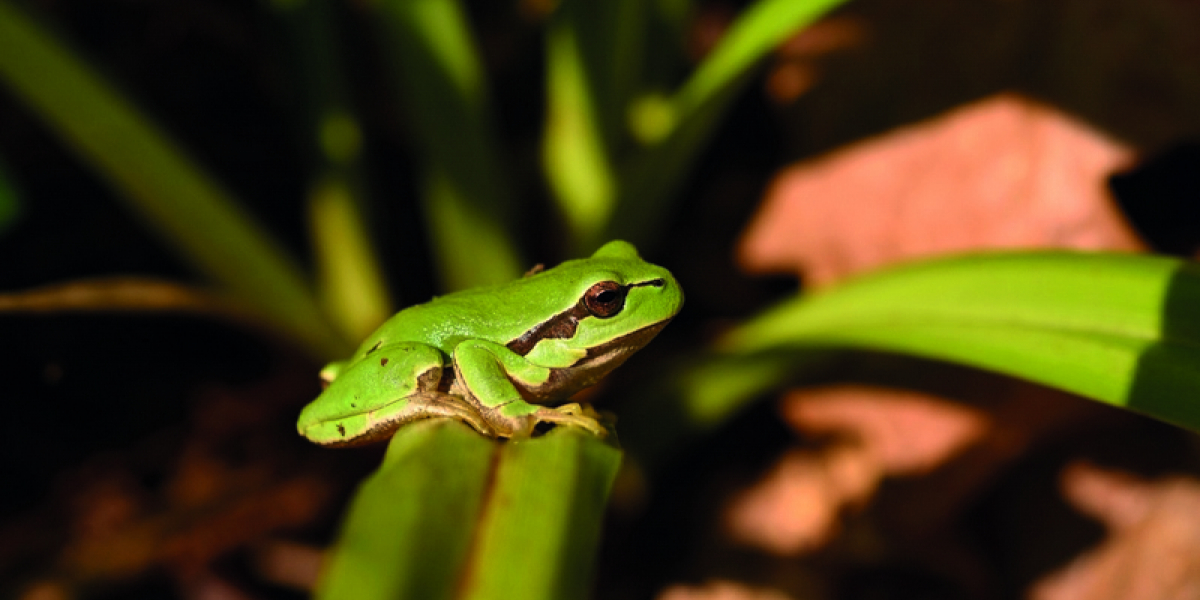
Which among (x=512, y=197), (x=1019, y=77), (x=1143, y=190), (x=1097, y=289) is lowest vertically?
(x=1143, y=190)

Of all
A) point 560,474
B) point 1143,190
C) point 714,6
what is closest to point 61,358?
point 560,474

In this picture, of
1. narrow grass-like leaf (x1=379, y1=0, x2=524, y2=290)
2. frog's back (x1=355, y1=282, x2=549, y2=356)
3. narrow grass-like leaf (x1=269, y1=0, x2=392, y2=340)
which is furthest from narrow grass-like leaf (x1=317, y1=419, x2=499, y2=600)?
narrow grass-like leaf (x1=269, y1=0, x2=392, y2=340)

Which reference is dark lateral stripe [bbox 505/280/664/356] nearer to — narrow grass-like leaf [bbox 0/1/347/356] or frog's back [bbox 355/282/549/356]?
frog's back [bbox 355/282/549/356]

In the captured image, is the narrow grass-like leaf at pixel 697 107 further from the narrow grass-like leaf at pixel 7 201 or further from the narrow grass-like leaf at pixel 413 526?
the narrow grass-like leaf at pixel 7 201

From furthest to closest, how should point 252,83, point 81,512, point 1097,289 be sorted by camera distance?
point 252,83, point 81,512, point 1097,289

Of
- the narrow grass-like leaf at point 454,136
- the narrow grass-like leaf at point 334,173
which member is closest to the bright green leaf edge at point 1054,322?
the narrow grass-like leaf at point 454,136

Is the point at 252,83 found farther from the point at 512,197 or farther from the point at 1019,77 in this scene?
the point at 1019,77

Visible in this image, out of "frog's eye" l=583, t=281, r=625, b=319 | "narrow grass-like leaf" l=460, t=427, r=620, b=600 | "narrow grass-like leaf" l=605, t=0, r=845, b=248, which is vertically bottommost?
"narrow grass-like leaf" l=460, t=427, r=620, b=600
